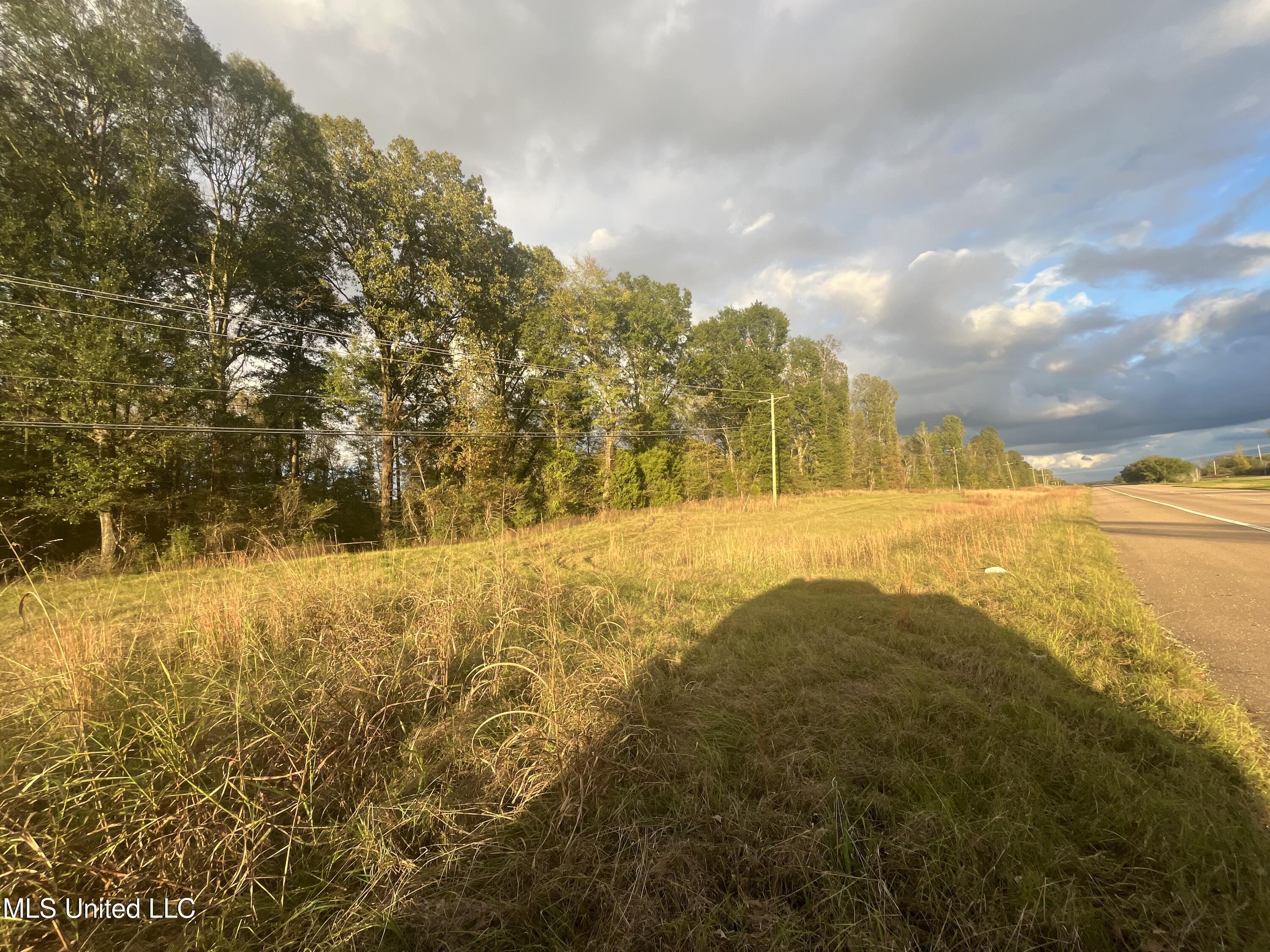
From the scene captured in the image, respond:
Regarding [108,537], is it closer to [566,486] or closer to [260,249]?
[260,249]

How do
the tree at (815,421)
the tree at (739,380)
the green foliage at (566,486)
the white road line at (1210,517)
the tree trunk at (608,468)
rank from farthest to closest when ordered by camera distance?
the tree at (815,421) < the tree at (739,380) < the tree trunk at (608,468) < the green foliage at (566,486) < the white road line at (1210,517)

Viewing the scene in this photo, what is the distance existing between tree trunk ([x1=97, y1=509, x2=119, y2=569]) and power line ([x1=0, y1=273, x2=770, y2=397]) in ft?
17.9

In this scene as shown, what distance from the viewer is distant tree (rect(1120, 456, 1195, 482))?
8919 cm

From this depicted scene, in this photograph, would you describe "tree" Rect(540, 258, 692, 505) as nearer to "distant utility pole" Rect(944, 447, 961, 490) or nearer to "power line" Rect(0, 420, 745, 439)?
"power line" Rect(0, 420, 745, 439)

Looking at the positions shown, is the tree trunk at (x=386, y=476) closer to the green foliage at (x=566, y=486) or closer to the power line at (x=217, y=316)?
the power line at (x=217, y=316)

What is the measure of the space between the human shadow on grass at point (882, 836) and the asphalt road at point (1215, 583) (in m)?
1.74

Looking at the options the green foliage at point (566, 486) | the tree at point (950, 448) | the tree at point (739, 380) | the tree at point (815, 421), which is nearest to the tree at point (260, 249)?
the green foliage at point (566, 486)

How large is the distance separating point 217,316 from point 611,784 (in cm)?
2119

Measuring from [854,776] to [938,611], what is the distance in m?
4.01

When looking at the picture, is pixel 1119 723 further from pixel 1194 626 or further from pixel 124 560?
pixel 124 560

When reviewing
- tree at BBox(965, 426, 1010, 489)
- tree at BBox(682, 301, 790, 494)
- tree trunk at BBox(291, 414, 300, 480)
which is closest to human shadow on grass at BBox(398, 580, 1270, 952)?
tree trunk at BBox(291, 414, 300, 480)

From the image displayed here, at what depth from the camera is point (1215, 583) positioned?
6512 mm

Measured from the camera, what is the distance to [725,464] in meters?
37.3

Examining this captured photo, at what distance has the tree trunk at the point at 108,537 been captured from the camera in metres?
12.1
